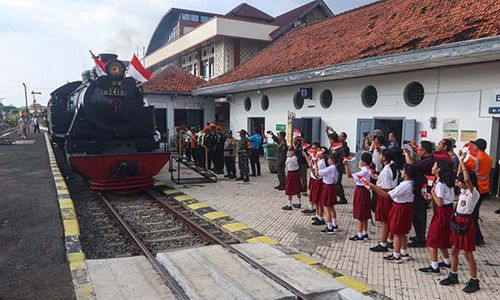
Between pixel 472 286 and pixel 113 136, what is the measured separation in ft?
26.5

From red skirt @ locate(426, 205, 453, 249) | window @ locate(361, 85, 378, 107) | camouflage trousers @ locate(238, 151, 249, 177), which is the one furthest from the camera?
window @ locate(361, 85, 378, 107)

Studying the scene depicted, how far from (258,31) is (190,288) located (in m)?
20.0

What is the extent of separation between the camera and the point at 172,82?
20.3 m

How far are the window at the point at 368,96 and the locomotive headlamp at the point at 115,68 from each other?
23.4 ft

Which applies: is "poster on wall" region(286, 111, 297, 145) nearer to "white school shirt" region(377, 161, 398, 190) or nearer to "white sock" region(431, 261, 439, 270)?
"white school shirt" region(377, 161, 398, 190)

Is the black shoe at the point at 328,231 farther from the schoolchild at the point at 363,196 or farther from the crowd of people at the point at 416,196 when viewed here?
the schoolchild at the point at 363,196

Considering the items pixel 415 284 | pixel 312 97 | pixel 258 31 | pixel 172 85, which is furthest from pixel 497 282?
pixel 258 31

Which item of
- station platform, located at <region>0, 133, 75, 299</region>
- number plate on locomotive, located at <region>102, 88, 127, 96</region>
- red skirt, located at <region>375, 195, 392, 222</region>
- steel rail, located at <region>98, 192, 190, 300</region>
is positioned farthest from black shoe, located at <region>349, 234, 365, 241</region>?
number plate on locomotive, located at <region>102, 88, 127, 96</region>

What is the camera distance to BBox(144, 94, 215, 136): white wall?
64.0 feet

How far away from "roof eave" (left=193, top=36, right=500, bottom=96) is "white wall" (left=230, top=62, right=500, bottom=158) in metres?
0.31

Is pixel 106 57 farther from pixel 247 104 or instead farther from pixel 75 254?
pixel 247 104

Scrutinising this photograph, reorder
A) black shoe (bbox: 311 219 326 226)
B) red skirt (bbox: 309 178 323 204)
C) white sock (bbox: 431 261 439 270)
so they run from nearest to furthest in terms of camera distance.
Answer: white sock (bbox: 431 261 439 270)
red skirt (bbox: 309 178 323 204)
black shoe (bbox: 311 219 326 226)

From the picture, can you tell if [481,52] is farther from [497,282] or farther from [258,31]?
[258,31]

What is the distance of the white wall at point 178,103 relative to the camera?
19.5 metres
